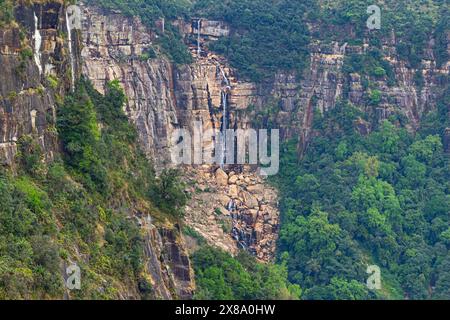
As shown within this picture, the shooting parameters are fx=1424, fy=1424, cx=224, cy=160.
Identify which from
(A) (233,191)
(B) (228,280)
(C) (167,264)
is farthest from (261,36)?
(C) (167,264)

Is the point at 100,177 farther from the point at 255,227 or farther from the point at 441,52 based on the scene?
the point at 441,52

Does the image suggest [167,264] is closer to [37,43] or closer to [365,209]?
[37,43]

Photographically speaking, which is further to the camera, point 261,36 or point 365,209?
point 261,36

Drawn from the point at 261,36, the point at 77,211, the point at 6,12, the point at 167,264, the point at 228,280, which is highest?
the point at 6,12

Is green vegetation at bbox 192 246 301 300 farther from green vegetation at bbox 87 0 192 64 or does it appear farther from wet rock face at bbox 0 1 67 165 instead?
green vegetation at bbox 87 0 192 64

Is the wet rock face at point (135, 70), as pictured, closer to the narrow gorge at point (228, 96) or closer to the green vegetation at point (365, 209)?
the narrow gorge at point (228, 96)

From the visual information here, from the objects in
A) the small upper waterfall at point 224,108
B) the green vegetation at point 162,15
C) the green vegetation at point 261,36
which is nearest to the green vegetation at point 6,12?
the green vegetation at point 162,15

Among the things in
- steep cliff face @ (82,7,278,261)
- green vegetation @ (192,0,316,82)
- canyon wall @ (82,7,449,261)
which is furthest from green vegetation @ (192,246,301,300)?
green vegetation @ (192,0,316,82)
